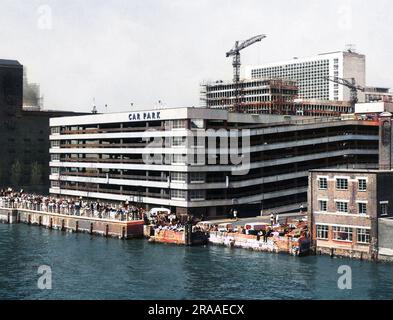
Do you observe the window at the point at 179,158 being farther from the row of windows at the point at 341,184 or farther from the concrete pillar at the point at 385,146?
the concrete pillar at the point at 385,146

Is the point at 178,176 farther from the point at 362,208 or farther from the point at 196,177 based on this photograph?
the point at 362,208

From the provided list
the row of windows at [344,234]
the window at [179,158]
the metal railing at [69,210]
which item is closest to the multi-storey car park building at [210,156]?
the window at [179,158]

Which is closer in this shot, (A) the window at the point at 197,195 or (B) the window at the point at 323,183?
(B) the window at the point at 323,183

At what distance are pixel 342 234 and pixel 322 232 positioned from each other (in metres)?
3.47

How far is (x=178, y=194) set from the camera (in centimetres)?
12962

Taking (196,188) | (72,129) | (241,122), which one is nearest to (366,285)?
(196,188)

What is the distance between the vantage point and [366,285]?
246 feet

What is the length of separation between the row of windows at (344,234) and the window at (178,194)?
36755 millimetres

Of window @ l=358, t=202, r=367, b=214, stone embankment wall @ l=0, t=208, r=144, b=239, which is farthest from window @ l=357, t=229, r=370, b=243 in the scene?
stone embankment wall @ l=0, t=208, r=144, b=239

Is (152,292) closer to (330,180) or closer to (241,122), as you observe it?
(330,180)

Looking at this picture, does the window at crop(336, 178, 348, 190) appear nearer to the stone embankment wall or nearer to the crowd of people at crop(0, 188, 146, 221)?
the stone embankment wall

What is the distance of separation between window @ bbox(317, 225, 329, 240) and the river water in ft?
13.6

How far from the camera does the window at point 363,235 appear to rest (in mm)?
90931

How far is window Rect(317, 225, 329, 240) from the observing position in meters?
96.2
